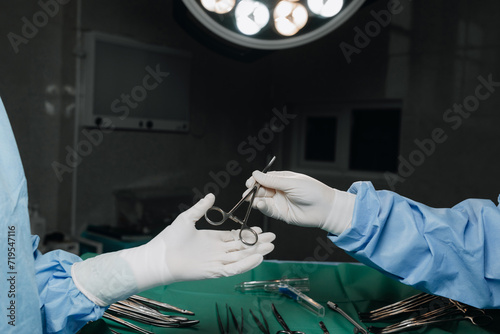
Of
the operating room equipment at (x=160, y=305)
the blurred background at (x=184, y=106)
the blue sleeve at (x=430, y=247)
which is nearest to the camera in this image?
the blue sleeve at (x=430, y=247)

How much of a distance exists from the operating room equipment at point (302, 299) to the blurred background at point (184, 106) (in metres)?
1.30

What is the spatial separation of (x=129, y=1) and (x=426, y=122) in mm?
2236

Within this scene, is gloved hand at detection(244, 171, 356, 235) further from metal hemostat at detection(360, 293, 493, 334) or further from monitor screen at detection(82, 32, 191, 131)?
monitor screen at detection(82, 32, 191, 131)

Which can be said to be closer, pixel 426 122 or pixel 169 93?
pixel 426 122

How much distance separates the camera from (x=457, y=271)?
103 cm

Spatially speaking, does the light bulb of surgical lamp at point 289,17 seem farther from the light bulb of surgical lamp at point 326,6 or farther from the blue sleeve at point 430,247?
the blue sleeve at point 430,247

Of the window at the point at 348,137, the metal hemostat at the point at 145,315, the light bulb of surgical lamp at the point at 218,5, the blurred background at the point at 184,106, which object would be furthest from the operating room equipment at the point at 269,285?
the window at the point at 348,137

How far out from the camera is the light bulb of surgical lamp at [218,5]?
5.62ft

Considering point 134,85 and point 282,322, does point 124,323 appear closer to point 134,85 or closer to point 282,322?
point 282,322

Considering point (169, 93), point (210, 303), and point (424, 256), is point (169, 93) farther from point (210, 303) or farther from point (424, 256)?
point (424, 256)

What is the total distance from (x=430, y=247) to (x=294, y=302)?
44 centimetres

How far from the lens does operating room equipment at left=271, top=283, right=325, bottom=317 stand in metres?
1.17

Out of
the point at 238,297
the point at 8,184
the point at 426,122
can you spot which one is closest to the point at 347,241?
the point at 238,297

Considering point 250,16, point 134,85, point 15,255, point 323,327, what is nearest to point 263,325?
point 323,327
